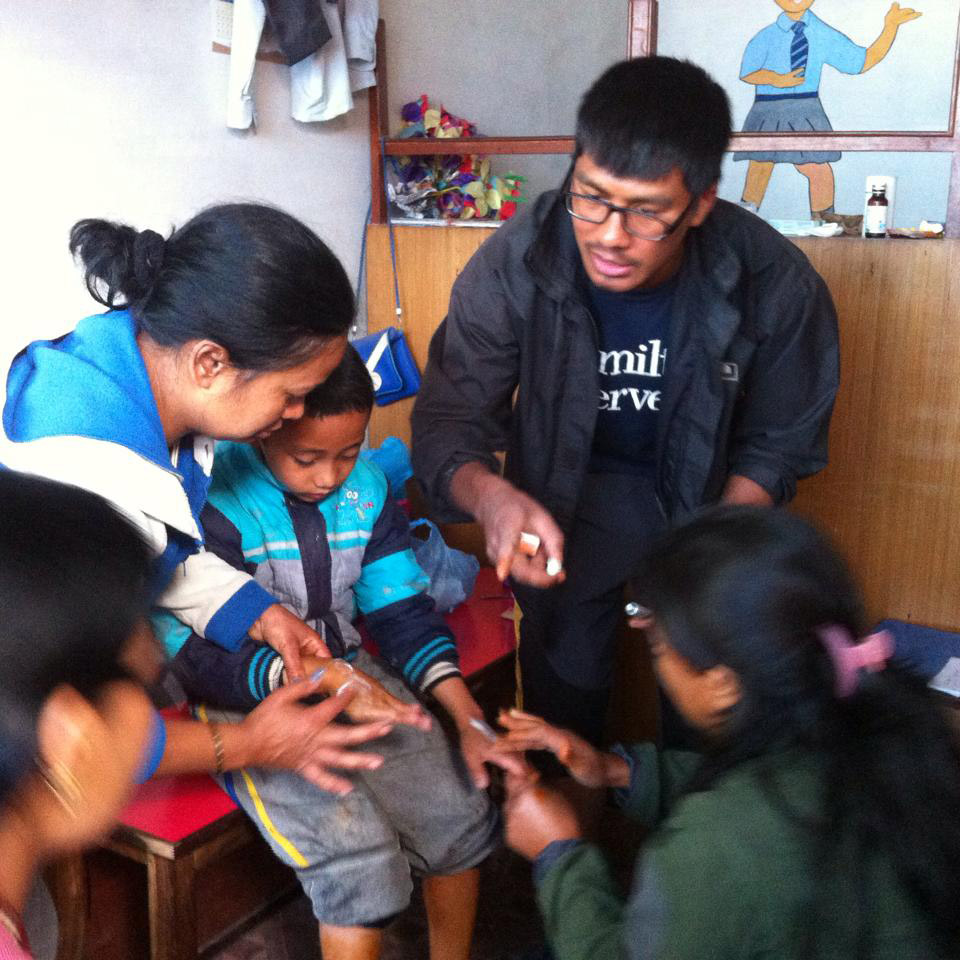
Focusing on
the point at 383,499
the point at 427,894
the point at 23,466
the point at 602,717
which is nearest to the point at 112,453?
the point at 23,466

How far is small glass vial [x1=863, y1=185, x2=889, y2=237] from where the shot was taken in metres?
2.78

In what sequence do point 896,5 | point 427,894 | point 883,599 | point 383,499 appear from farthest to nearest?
1. point 896,5
2. point 883,599
3. point 383,499
4. point 427,894

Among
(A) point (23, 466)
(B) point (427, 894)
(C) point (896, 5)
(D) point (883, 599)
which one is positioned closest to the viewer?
(A) point (23, 466)

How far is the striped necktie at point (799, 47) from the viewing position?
4551 mm

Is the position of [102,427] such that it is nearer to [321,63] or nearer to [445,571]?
[445,571]

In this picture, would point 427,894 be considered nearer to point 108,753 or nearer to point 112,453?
point 112,453

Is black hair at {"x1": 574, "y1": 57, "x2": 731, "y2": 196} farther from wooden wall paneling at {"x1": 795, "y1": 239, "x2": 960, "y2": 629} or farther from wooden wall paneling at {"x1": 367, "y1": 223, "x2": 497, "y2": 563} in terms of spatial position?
wooden wall paneling at {"x1": 367, "y1": 223, "x2": 497, "y2": 563}

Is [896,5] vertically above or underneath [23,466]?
above

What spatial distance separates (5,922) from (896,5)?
15.6 feet

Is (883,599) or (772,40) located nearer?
(883,599)

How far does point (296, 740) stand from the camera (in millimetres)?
1604

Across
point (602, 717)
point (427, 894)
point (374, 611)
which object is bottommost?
point (427, 894)

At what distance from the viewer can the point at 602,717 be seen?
7.14ft

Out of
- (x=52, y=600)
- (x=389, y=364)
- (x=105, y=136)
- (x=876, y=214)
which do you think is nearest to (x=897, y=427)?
(x=876, y=214)
